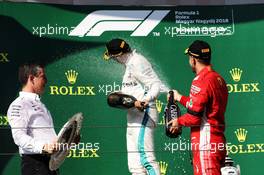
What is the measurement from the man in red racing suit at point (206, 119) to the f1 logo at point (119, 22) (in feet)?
5.57

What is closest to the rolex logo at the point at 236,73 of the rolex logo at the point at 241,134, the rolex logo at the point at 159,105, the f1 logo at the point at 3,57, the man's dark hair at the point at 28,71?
the rolex logo at the point at 241,134

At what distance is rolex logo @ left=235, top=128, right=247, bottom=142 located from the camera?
5922 millimetres

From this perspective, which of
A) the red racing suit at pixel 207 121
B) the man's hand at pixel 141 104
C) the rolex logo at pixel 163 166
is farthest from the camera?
the rolex logo at pixel 163 166

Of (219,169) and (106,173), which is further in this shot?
(106,173)

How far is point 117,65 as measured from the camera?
6.03m

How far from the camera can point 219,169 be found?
14.0 feet

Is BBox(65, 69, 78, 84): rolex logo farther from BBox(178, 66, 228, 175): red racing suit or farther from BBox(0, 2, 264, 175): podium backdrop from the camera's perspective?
BBox(178, 66, 228, 175): red racing suit

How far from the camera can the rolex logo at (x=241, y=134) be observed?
5.92 m

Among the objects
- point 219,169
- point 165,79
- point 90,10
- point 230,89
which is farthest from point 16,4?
point 219,169

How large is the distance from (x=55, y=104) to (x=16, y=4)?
791 millimetres

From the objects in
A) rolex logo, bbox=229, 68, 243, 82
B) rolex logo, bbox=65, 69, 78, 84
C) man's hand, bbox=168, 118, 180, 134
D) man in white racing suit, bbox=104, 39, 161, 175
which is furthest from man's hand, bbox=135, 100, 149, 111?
rolex logo, bbox=229, 68, 243, 82

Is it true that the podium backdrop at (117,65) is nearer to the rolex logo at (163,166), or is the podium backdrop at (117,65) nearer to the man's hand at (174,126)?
the rolex logo at (163,166)

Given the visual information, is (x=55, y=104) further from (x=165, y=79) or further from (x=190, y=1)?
(x=190, y=1)

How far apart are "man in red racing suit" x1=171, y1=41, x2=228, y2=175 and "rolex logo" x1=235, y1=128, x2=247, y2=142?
1617 mm
